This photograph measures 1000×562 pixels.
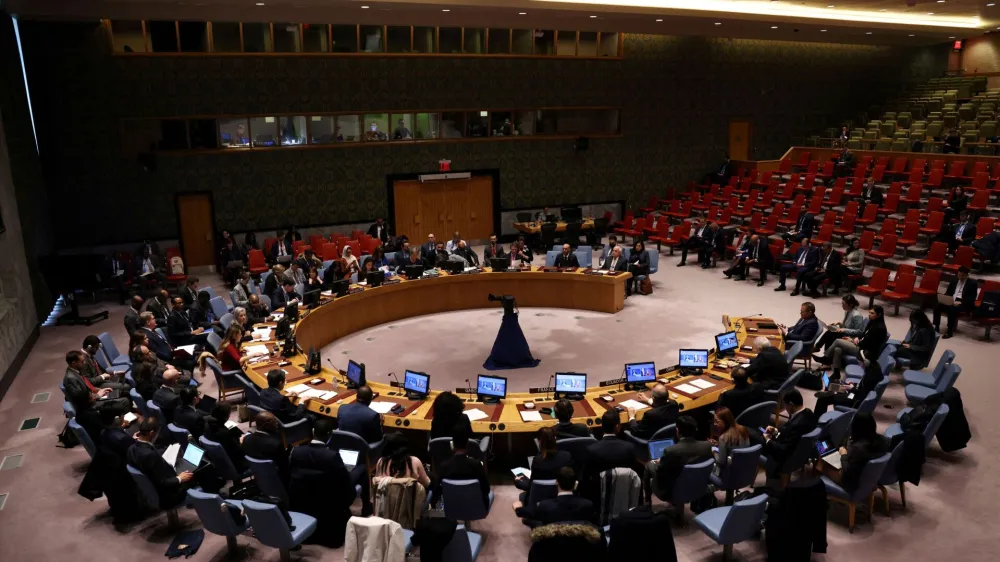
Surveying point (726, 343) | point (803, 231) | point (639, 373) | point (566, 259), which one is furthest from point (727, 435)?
point (803, 231)

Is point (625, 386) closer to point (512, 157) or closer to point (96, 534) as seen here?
point (96, 534)

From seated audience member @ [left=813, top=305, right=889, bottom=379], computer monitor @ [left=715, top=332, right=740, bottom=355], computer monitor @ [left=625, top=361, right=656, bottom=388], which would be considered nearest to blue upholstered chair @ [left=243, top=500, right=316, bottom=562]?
computer monitor @ [left=625, top=361, right=656, bottom=388]

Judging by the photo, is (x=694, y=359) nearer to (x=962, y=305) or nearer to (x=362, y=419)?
(x=362, y=419)

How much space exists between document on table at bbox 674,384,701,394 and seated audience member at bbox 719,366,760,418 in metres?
0.45

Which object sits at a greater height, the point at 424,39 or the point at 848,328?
the point at 424,39

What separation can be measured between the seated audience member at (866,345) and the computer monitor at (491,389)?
4.85 meters

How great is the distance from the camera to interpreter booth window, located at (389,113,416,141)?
19.5 metres

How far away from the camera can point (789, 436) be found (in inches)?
265

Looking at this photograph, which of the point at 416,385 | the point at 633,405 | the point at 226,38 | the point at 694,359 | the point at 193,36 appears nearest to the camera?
the point at 633,405

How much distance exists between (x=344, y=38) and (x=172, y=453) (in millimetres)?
13755

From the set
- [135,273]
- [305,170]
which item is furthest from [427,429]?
[305,170]

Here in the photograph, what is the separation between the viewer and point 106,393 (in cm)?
891

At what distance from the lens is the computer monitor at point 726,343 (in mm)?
9305

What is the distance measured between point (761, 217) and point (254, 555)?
51.1ft
